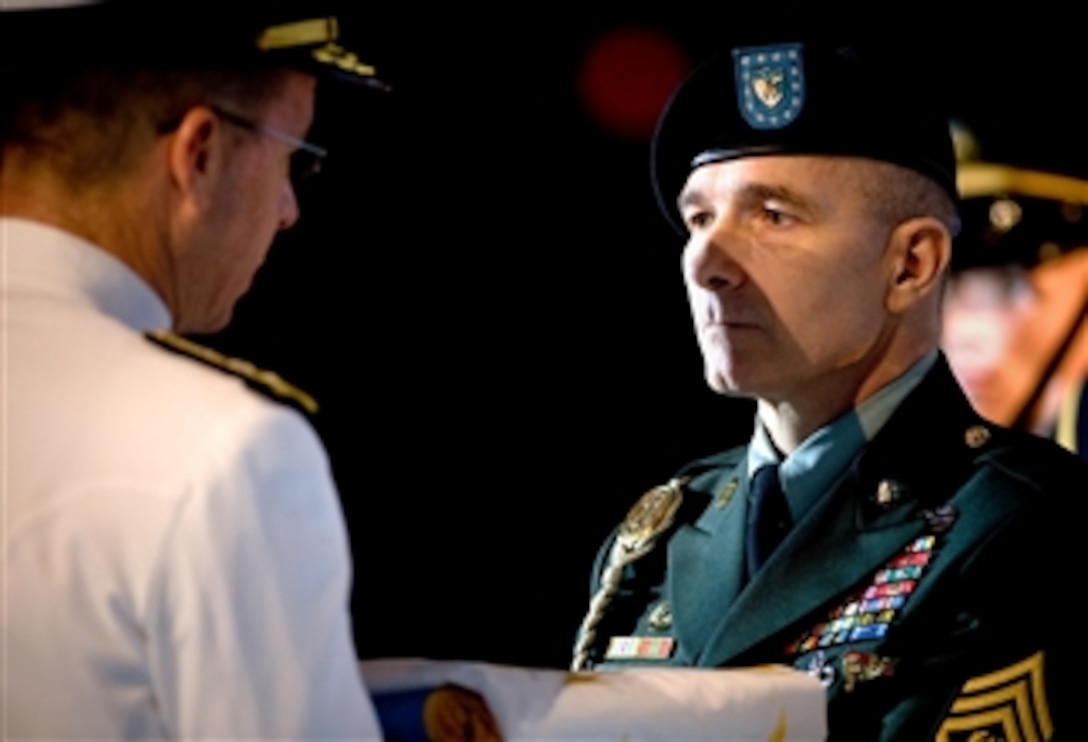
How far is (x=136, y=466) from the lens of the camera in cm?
147

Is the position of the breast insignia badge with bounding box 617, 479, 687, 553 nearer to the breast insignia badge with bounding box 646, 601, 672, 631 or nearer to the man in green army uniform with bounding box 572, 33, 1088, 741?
the man in green army uniform with bounding box 572, 33, 1088, 741

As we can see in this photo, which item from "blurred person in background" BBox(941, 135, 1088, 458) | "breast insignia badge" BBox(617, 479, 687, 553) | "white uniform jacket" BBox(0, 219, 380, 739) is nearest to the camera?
"white uniform jacket" BBox(0, 219, 380, 739)

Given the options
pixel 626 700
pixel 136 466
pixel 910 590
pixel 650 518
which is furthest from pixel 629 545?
pixel 136 466

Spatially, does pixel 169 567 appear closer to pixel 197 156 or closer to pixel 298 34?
pixel 197 156

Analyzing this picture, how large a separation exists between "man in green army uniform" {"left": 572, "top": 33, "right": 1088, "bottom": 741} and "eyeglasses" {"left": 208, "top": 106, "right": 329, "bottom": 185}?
0.86 meters

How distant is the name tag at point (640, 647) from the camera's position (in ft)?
8.40

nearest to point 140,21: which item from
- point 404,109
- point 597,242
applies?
point 404,109

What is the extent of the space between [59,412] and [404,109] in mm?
2907

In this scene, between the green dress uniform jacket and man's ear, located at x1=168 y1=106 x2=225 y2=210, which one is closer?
man's ear, located at x1=168 y1=106 x2=225 y2=210

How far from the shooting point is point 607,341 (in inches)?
183

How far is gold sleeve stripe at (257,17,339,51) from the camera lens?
170cm

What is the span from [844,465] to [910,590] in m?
0.24

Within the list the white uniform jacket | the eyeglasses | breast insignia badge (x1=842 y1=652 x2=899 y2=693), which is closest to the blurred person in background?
breast insignia badge (x1=842 y1=652 x2=899 y2=693)

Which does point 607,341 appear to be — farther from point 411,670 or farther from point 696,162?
point 411,670
